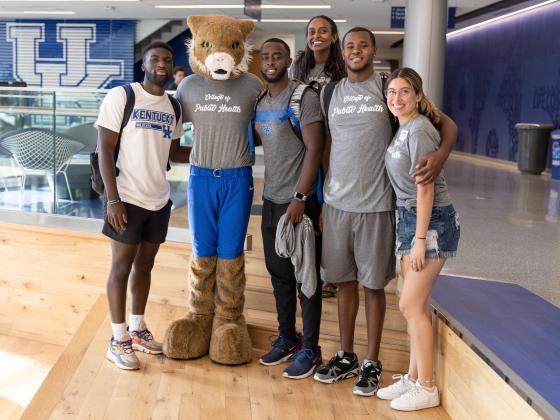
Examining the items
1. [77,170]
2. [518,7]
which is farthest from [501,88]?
[77,170]

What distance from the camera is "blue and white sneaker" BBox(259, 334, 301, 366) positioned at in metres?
3.20

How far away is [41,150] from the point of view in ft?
17.0

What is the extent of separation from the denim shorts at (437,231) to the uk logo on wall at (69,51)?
599 inches

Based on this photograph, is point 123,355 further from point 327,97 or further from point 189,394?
point 327,97

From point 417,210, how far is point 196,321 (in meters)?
1.38

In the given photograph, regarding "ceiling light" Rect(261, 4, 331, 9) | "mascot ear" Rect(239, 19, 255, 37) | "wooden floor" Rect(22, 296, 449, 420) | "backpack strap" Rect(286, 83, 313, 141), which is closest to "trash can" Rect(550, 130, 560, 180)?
"ceiling light" Rect(261, 4, 331, 9)

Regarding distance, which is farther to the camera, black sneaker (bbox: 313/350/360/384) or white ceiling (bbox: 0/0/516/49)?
white ceiling (bbox: 0/0/516/49)

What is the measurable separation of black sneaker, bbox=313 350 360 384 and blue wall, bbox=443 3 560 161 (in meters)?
9.55

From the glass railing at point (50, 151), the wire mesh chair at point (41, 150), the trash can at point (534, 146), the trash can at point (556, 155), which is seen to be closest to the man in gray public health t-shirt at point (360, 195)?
the glass railing at point (50, 151)

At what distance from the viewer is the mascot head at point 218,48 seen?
3.00m

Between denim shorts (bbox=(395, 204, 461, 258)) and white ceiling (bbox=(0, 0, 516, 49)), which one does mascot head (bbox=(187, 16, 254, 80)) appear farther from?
white ceiling (bbox=(0, 0, 516, 49))

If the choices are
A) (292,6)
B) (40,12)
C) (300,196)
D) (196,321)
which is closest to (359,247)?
(300,196)

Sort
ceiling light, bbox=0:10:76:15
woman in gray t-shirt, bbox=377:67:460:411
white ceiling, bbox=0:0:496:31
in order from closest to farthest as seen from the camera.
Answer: woman in gray t-shirt, bbox=377:67:460:411 < white ceiling, bbox=0:0:496:31 < ceiling light, bbox=0:10:76:15

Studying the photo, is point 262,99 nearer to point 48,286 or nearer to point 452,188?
point 48,286
